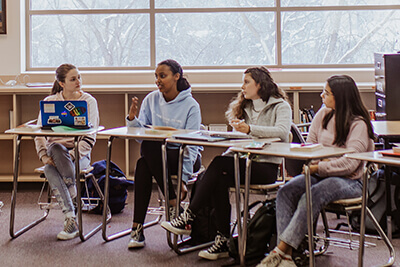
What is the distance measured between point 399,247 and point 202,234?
3.80 feet

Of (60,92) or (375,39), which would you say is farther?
(375,39)

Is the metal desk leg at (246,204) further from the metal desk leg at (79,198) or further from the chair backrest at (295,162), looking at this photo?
the metal desk leg at (79,198)

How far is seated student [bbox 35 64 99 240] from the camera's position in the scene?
3.67 metres

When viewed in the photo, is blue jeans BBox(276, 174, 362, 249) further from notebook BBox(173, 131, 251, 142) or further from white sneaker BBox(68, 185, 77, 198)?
white sneaker BBox(68, 185, 77, 198)

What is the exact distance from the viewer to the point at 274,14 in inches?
224

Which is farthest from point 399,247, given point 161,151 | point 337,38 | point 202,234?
point 337,38

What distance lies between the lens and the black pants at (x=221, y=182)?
3.12 m

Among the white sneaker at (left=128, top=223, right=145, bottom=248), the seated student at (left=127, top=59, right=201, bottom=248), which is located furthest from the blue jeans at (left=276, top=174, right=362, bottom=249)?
the white sneaker at (left=128, top=223, right=145, bottom=248)

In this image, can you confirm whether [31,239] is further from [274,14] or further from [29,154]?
[274,14]

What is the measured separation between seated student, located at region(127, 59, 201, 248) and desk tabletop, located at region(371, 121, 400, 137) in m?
1.13

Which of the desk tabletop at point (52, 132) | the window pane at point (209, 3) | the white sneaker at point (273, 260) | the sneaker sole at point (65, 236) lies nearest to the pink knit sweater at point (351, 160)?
the white sneaker at point (273, 260)

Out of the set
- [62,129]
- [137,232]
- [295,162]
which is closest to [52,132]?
[62,129]

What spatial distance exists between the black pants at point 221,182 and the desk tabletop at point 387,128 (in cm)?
82

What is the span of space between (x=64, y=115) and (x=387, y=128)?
6.80 feet
